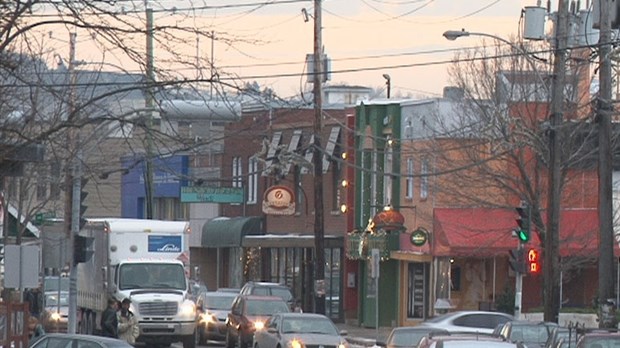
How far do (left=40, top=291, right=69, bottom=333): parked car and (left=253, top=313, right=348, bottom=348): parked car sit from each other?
7.89 m

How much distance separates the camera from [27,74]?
26.0 metres

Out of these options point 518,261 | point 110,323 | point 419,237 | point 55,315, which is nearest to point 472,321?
point 518,261

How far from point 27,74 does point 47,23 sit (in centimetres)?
920

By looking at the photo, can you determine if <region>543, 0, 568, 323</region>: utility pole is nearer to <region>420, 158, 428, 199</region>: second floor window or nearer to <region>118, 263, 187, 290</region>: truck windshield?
<region>118, 263, 187, 290</region>: truck windshield

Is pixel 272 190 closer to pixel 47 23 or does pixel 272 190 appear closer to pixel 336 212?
pixel 336 212

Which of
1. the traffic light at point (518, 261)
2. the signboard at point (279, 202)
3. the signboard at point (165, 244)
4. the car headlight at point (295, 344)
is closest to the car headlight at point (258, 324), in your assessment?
the signboard at point (165, 244)

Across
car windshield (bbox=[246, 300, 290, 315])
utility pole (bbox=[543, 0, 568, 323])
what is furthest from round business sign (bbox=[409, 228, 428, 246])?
utility pole (bbox=[543, 0, 568, 323])

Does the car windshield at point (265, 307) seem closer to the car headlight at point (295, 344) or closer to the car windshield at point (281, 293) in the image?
the car windshield at point (281, 293)

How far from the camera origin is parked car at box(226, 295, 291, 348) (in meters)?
39.3

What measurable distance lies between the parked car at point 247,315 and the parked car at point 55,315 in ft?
15.3

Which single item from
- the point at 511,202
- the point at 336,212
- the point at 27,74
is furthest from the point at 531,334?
the point at 336,212

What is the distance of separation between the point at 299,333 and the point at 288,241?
26243mm

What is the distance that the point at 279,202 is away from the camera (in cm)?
5562

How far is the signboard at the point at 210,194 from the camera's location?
5562 cm
